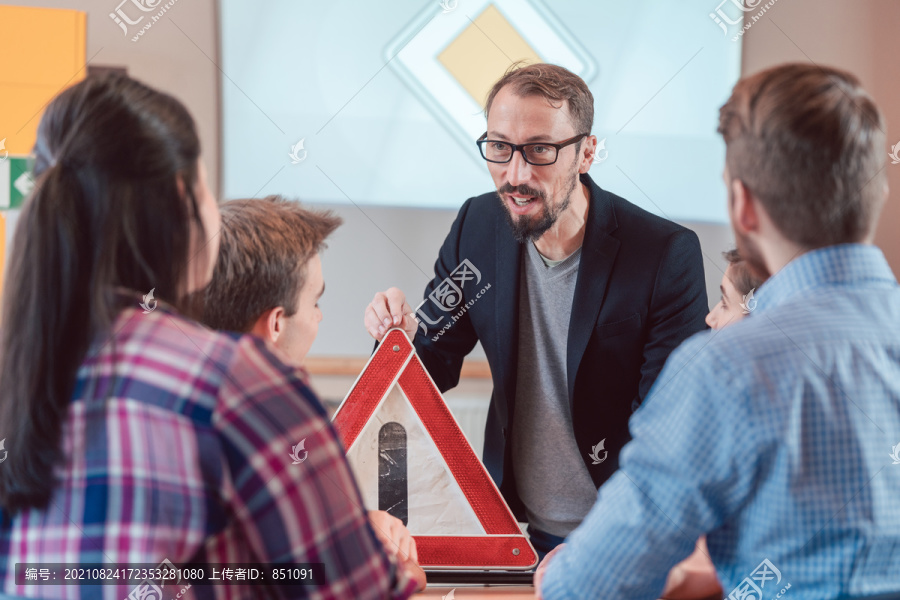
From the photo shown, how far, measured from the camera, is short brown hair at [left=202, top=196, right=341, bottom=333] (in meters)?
1.05

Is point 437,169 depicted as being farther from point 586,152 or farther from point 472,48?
point 586,152

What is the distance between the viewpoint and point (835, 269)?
70 centimetres

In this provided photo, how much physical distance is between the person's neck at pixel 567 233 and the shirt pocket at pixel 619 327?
0.20 metres

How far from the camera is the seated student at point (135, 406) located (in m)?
0.59

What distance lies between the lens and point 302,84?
7.54ft

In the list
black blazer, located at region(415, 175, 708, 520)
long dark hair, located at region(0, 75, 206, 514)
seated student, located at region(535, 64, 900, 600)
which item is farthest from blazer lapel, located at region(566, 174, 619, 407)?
long dark hair, located at region(0, 75, 206, 514)


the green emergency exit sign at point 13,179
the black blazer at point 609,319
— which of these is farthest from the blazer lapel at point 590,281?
the green emergency exit sign at point 13,179

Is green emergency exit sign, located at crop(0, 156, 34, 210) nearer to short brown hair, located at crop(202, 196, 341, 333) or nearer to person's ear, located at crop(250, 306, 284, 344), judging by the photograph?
short brown hair, located at crop(202, 196, 341, 333)

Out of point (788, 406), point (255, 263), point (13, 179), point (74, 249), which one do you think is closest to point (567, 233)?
point (255, 263)

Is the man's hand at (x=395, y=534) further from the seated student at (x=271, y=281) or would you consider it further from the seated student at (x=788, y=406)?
the seated student at (x=788, y=406)

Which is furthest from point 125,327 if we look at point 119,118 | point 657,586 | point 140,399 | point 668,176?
point 668,176

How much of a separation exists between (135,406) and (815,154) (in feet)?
2.18

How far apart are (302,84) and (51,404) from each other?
1862 mm

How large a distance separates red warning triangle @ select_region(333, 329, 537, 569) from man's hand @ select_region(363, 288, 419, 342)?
0.15m
